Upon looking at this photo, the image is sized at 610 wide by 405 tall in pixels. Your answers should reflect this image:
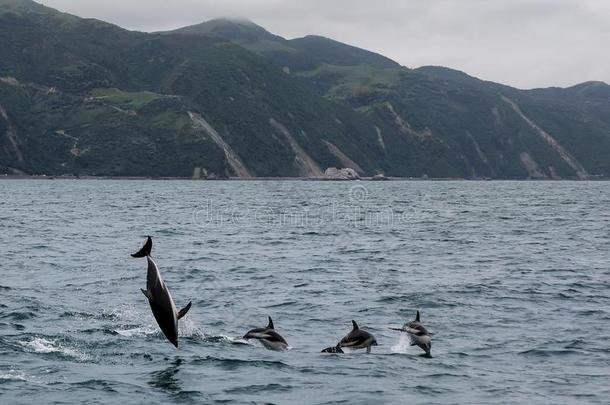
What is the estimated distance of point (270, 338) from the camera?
78.2ft

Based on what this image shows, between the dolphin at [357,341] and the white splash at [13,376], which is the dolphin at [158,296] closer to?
the white splash at [13,376]

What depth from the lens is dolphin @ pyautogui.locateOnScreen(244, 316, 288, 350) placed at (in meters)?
23.8

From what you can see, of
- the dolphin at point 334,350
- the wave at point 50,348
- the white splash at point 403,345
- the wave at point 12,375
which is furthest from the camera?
the white splash at point 403,345

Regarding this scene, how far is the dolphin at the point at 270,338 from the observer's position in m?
23.8

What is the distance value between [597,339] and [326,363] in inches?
351

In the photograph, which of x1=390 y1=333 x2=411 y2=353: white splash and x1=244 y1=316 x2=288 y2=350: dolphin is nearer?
x1=244 y1=316 x2=288 y2=350: dolphin

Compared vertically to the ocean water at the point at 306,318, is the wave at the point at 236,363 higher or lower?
lower

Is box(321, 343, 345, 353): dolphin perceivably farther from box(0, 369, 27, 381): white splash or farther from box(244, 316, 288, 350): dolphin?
box(0, 369, 27, 381): white splash

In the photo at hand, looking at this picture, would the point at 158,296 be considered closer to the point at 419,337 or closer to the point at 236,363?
the point at 236,363

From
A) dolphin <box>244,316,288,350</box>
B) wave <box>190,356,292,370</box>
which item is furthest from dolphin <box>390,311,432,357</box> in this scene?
wave <box>190,356,292,370</box>

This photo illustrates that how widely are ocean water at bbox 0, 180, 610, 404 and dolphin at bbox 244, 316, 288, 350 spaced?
13.1 inches

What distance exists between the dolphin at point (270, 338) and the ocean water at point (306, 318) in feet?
1.09

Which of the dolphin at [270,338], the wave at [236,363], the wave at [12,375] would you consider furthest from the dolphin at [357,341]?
the wave at [12,375]

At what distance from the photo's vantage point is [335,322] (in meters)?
27.9
